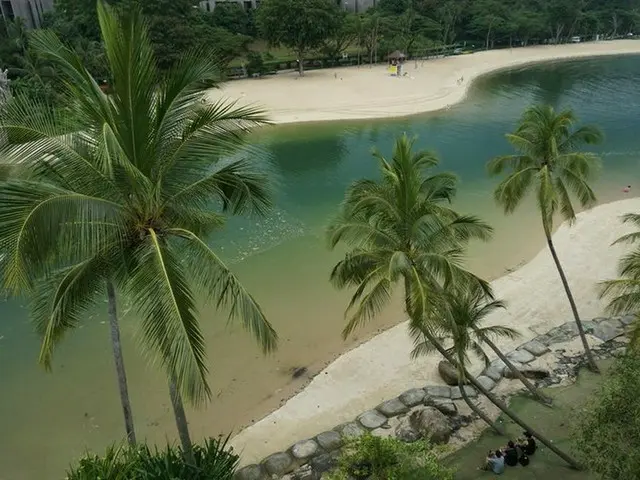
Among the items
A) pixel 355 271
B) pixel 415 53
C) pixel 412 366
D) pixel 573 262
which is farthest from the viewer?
pixel 415 53

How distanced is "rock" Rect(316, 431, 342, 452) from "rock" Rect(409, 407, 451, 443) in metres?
1.85

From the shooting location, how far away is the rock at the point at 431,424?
1191cm

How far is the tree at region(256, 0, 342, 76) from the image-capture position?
49.1 m

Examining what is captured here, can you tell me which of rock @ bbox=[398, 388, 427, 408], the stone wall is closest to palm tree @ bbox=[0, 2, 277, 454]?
the stone wall

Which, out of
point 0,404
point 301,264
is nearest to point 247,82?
point 301,264

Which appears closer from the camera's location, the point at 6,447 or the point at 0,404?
the point at 6,447

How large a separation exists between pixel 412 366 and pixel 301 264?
24.9 ft

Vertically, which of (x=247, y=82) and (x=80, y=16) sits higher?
(x=80, y=16)

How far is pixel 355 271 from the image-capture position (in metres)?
10.4

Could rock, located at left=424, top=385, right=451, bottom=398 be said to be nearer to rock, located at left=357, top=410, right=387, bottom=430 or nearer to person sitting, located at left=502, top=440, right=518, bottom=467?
rock, located at left=357, top=410, right=387, bottom=430

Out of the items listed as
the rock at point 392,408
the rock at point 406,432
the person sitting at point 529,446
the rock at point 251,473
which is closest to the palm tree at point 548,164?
the person sitting at point 529,446

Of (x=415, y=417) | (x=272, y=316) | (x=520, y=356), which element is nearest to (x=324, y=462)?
(x=415, y=417)

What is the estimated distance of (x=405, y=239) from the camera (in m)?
10.1

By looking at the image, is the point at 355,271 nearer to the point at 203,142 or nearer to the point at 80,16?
the point at 203,142
